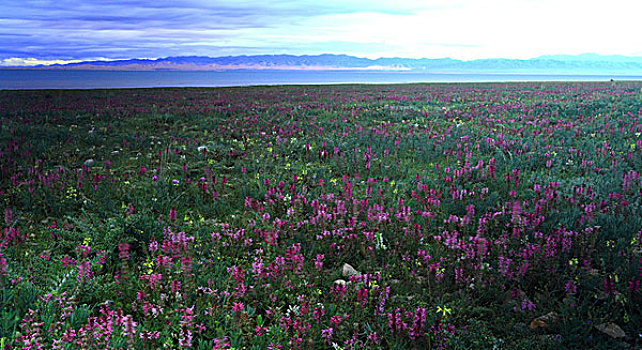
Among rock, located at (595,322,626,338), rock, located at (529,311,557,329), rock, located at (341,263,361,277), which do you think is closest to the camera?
rock, located at (595,322,626,338)

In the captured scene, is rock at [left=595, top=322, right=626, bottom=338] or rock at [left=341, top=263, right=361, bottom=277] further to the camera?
rock at [left=341, top=263, right=361, bottom=277]

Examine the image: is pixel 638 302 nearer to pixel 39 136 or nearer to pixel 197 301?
pixel 197 301

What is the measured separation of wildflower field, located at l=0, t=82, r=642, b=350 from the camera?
11.7 feet

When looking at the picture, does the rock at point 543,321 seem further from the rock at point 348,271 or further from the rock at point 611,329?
the rock at point 348,271

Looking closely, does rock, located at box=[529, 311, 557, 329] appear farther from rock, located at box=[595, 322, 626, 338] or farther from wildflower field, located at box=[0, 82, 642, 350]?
rock, located at box=[595, 322, 626, 338]

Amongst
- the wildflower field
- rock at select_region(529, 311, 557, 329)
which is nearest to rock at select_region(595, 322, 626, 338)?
the wildflower field

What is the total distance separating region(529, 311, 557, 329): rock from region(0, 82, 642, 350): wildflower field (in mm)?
25

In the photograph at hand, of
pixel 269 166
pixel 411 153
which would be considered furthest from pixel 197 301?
pixel 411 153

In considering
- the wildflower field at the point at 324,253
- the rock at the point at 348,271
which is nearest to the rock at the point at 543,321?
the wildflower field at the point at 324,253

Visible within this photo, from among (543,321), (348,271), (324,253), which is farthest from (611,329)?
(324,253)

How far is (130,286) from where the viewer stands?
427 centimetres

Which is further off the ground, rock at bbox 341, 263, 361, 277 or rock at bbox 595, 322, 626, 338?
rock at bbox 341, 263, 361, 277

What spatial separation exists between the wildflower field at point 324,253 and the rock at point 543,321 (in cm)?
3

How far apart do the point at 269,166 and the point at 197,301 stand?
238 inches
